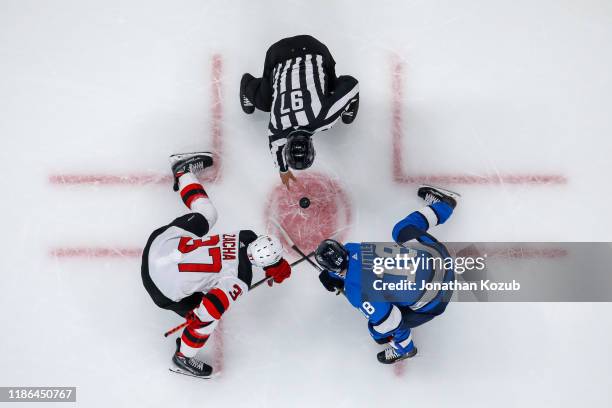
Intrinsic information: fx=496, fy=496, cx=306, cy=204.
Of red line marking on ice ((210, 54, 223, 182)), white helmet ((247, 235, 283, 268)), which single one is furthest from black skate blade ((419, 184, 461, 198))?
red line marking on ice ((210, 54, 223, 182))

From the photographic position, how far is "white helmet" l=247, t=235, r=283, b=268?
3.69 m

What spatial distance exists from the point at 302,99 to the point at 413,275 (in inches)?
63.8

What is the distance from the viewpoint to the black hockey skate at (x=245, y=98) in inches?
176

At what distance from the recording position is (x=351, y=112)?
14.8ft

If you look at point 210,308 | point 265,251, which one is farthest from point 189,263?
point 265,251

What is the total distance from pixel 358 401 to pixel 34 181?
3669mm

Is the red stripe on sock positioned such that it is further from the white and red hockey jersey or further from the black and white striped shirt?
the black and white striped shirt

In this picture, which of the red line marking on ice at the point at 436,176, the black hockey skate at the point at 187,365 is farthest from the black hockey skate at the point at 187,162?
the red line marking on ice at the point at 436,176

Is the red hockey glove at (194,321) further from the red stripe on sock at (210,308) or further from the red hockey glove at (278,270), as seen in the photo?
the red hockey glove at (278,270)

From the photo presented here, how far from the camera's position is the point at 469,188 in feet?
15.5

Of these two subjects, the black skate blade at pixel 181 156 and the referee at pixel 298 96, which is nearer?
the referee at pixel 298 96

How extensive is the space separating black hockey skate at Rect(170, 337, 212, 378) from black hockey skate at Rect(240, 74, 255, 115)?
215 cm

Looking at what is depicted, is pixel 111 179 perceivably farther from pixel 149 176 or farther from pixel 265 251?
pixel 265 251

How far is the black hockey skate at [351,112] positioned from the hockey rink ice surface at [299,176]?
0.55 feet
